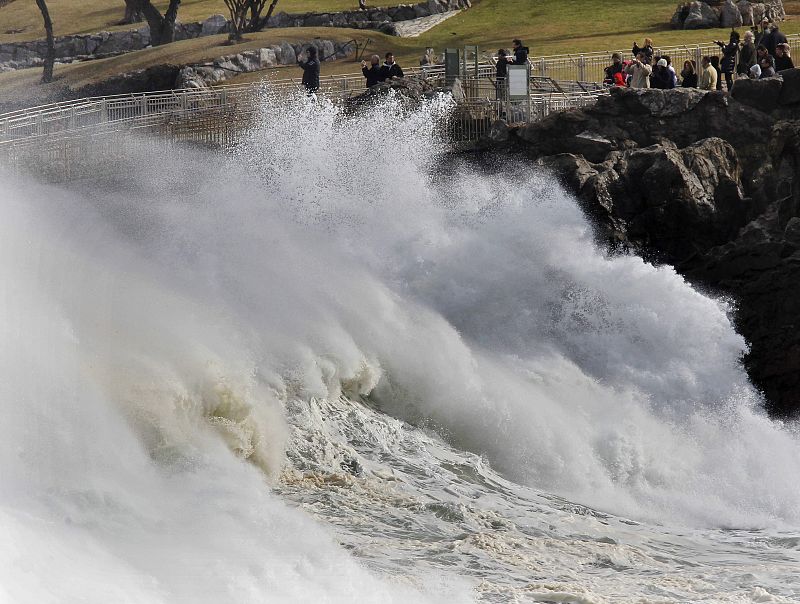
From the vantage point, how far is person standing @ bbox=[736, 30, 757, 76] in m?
26.4

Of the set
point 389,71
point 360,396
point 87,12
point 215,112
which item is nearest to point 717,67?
point 389,71

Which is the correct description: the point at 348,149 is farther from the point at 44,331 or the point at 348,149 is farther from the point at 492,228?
the point at 44,331

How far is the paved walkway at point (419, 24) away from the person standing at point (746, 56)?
19291mm

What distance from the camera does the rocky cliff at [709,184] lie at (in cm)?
2277

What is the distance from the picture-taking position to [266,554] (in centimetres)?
1185

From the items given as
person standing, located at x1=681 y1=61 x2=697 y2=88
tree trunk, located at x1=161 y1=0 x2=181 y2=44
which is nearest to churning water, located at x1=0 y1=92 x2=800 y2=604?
person standing, located at x1=681 y1=61 x2=697 y2=88

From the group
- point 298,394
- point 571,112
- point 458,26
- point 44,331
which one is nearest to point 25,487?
point 44,331

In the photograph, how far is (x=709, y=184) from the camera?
24.3 meters

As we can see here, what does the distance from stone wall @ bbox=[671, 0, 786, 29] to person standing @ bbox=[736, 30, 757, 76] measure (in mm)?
14166

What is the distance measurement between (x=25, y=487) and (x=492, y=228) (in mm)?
12422

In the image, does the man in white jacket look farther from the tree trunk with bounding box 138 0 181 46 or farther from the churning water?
the tree trunk with bounding box 138 0 181 46

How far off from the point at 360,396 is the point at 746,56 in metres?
13.1

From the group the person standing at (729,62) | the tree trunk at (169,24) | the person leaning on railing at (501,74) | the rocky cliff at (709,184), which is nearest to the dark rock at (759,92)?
the rocky cliff at (709,184)

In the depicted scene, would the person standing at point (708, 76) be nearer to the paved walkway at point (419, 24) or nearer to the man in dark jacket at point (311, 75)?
the man in dark jacket at point (311, 75)
